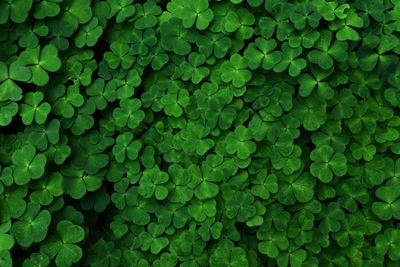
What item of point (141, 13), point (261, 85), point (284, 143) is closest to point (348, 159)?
point (284, 143)

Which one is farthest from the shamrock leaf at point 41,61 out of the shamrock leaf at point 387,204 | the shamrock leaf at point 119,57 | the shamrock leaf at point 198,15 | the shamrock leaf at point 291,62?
the shamrock leaf at point 387,204

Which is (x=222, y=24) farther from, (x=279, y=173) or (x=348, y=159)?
(x=348, y=159)

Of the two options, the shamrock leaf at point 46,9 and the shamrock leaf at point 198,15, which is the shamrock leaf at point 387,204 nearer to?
the shamrock leaf at point 198,15

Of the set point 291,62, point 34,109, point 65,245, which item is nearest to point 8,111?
point 34,109

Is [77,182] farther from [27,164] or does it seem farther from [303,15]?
[303,15]

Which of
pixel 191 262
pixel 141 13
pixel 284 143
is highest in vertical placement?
pixel 141 13

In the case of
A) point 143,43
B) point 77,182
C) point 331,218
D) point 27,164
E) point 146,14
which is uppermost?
point 146,14

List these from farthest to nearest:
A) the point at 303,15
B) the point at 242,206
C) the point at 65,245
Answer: the point at 242,206 → the point at 65,245 → the point at 303,15
